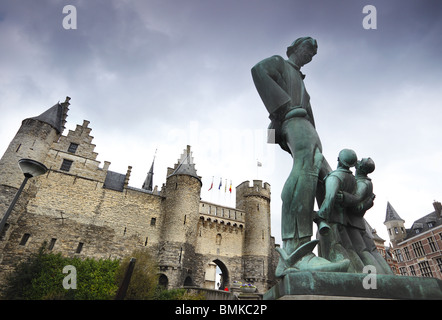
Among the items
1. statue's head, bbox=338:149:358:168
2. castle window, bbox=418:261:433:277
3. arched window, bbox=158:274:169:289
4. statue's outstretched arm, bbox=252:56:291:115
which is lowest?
Result: statue's head, bbox=338:149:358:168

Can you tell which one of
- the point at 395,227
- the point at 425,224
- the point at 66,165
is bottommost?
the point at 66,165

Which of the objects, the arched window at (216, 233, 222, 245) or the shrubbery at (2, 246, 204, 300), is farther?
the arched window at (216, 233, 222, 245)

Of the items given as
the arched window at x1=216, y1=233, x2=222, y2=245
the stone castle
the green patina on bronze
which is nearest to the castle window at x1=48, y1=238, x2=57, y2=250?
the stone castle

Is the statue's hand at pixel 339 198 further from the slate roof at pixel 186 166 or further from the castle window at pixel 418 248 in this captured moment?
the castle window at pixel 418 248

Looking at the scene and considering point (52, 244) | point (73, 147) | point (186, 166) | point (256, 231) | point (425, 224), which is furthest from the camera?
point (425, 224)

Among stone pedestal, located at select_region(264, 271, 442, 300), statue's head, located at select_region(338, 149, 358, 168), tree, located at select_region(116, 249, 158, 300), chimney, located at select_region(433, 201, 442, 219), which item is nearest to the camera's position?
stone pedestal, located at select_region(264, 271, 442, 300)

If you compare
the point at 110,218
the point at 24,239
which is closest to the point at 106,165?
the point at 110,218

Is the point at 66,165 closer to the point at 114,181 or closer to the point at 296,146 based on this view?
the point at 114,181

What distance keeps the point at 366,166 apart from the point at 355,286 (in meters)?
1.38

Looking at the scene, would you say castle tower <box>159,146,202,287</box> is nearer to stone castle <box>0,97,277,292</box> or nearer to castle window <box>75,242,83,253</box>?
stone castle <box>0,97,277,292</box>

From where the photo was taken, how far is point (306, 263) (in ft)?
7.00

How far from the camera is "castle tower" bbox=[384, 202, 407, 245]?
121ft

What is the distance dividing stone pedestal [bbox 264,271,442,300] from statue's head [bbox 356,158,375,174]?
1170mm
